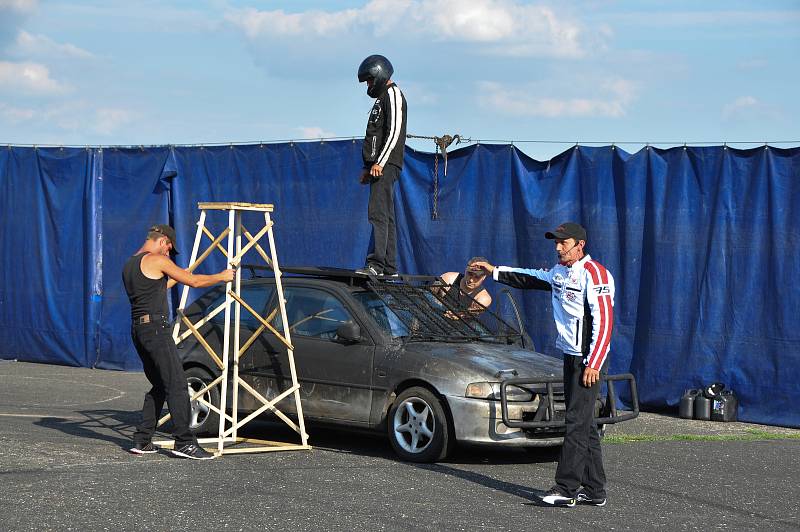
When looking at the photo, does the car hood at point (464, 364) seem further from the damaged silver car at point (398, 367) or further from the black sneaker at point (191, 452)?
the black sneaker at point (191, 452)

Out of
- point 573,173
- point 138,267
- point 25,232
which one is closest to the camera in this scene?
point 138,267

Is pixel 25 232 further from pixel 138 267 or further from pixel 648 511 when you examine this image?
pixel 648 511

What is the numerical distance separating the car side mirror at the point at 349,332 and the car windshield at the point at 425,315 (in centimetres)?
26

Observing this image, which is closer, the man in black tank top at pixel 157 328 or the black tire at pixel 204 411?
the man in black tank top at pixel 157 328

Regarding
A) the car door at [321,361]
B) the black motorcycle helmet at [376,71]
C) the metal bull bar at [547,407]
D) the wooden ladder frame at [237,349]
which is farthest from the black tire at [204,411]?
the black motorcycle helmet at [376,71]

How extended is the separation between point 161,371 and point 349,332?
1.58m

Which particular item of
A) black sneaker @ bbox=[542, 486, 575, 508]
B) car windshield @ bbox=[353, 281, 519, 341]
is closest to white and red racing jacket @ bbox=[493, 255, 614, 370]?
black sneaker @ bbox=[542, 486, 575, 508]

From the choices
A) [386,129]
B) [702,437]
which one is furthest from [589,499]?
[386,129]

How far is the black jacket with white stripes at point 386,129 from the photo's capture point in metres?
11.2

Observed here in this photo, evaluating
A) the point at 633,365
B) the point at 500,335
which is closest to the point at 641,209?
the point at 633,365

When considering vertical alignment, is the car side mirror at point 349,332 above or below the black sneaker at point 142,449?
above

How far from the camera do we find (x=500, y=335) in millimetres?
10906

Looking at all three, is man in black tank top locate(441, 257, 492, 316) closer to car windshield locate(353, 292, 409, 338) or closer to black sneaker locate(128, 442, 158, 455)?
car windshield locate(353, 292, 409, 338)

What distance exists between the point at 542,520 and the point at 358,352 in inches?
119
